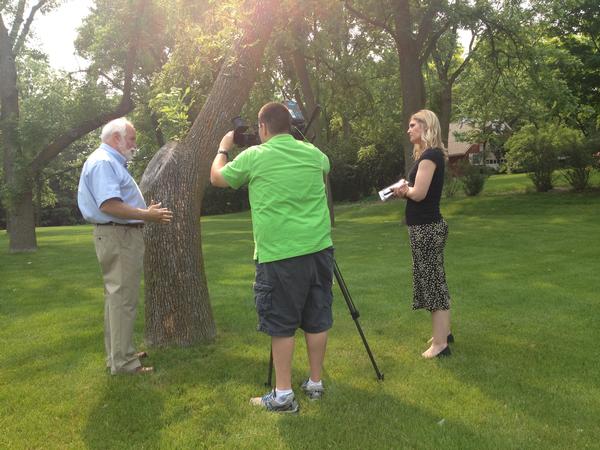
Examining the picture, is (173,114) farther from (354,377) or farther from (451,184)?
(451,184)

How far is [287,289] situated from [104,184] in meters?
1.58

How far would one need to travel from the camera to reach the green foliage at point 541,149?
20.3m

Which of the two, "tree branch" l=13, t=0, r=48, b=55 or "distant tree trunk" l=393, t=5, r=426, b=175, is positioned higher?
"tree branch" l=13, t=0, r=48, b=55

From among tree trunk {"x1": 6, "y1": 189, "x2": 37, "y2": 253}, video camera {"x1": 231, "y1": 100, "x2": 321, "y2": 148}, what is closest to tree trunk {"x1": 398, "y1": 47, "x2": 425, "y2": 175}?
tree trunk {"x1": 6, "y1": 189, "x2": 37, "y2": 253}

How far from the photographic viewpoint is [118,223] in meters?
4.05

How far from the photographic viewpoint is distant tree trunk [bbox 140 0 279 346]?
15.8ft

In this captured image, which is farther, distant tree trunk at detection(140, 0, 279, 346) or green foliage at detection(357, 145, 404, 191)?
green foliage at detection(357, 145, 404, 191)

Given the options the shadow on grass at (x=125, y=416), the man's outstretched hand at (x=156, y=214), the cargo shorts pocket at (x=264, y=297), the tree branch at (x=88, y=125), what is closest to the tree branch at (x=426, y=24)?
the tree branch at (x=88, y=125)

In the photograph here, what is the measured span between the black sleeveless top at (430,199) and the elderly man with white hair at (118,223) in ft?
6.53

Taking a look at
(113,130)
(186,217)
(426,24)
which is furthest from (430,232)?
(426,24)

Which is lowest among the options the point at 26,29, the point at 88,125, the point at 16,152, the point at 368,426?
the point at 368,426

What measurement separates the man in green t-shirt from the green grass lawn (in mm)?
502

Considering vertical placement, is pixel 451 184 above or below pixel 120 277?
above

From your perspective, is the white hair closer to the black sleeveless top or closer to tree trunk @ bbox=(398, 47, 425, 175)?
the black sleeveless top
